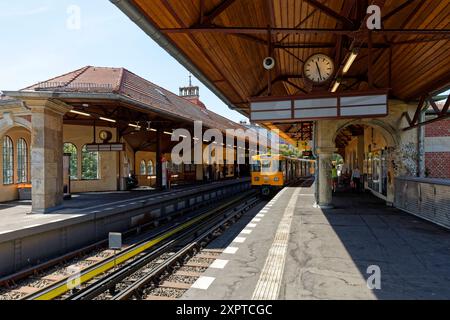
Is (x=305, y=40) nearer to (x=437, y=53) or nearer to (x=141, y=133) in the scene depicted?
(x=437, y=53)

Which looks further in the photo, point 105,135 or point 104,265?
point 105,135

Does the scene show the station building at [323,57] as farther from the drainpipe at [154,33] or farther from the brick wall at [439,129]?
the brick wall at [439,129]

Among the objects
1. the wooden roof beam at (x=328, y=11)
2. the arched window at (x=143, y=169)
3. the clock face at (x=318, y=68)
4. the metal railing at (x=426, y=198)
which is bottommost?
the metal railing at (x=426, y=198)

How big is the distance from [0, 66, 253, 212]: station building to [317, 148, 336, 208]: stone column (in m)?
7.42

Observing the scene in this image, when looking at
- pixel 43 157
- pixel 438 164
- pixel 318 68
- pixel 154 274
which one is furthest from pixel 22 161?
pixel 438 164

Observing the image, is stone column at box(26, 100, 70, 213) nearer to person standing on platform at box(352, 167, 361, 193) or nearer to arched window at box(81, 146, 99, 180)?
arched window at box(81, 146, 99, 180)

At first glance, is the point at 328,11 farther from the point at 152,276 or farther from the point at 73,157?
the point at 73,157

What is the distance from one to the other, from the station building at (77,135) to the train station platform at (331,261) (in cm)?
655

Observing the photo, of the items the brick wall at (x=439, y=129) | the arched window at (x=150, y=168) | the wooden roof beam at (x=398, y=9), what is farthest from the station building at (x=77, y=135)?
the brick wall at (x=439, y=129)

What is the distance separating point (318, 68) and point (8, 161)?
45.6 feet

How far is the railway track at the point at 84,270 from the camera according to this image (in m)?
5.79

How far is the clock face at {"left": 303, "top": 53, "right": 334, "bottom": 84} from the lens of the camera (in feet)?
28.1

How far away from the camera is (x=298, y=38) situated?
860 centimetres
